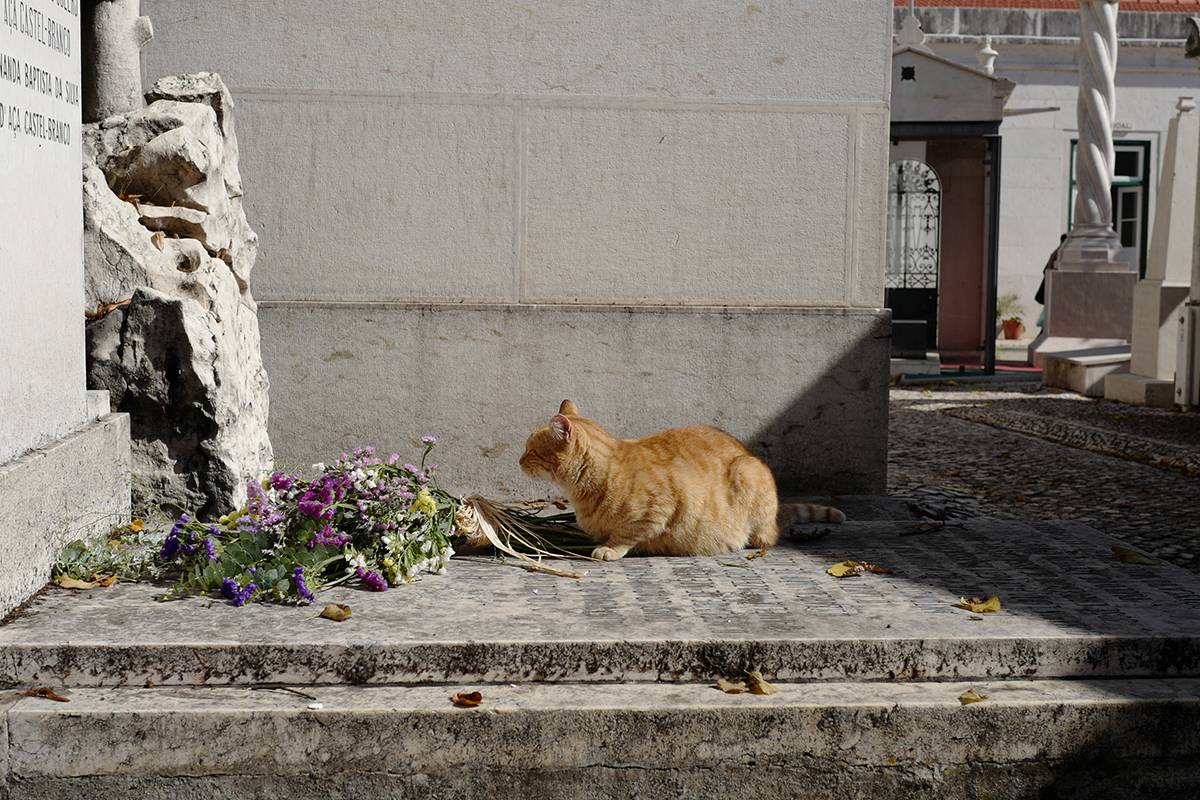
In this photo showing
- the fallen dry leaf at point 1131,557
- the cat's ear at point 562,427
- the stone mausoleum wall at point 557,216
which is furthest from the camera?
the stone mausoleum wall at point 557,216

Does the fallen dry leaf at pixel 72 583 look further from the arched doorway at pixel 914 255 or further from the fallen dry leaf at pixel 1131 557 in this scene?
→ the arched doorway at pixel 914 255

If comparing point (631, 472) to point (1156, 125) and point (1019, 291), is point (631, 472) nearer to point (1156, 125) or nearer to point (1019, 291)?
point (1019, 291)

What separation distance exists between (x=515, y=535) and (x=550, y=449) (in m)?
0.39

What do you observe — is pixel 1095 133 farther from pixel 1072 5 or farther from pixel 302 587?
pixel 302 587

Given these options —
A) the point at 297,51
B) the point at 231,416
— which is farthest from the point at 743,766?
the point at 297,51

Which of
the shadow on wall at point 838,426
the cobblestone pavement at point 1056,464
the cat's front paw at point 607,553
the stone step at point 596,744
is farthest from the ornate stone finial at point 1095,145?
the stone step at point 596,744

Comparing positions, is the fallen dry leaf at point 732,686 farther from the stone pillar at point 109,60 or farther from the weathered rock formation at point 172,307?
the stone pillar at point 109,60

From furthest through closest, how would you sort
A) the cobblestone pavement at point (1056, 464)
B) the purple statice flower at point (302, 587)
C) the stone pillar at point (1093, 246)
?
1. the stone pillar at point (1093, 246)
2. the cobblestone pavement at point (1056, 464)
3. the purple statice flower at point (302, 587)

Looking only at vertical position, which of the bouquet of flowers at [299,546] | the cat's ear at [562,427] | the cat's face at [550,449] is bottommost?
the bouquet of flowers at [299,546]

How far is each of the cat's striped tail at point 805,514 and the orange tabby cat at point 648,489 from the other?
1.20 feet

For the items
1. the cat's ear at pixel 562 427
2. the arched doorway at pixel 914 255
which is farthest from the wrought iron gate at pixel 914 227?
the cat's ear at pixel 562 427

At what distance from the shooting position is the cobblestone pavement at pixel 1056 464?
6.73 m

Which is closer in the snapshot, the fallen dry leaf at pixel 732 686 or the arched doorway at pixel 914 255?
the fallen dry leaf at pixel 732 686

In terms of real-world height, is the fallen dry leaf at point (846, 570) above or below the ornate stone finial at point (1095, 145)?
below
